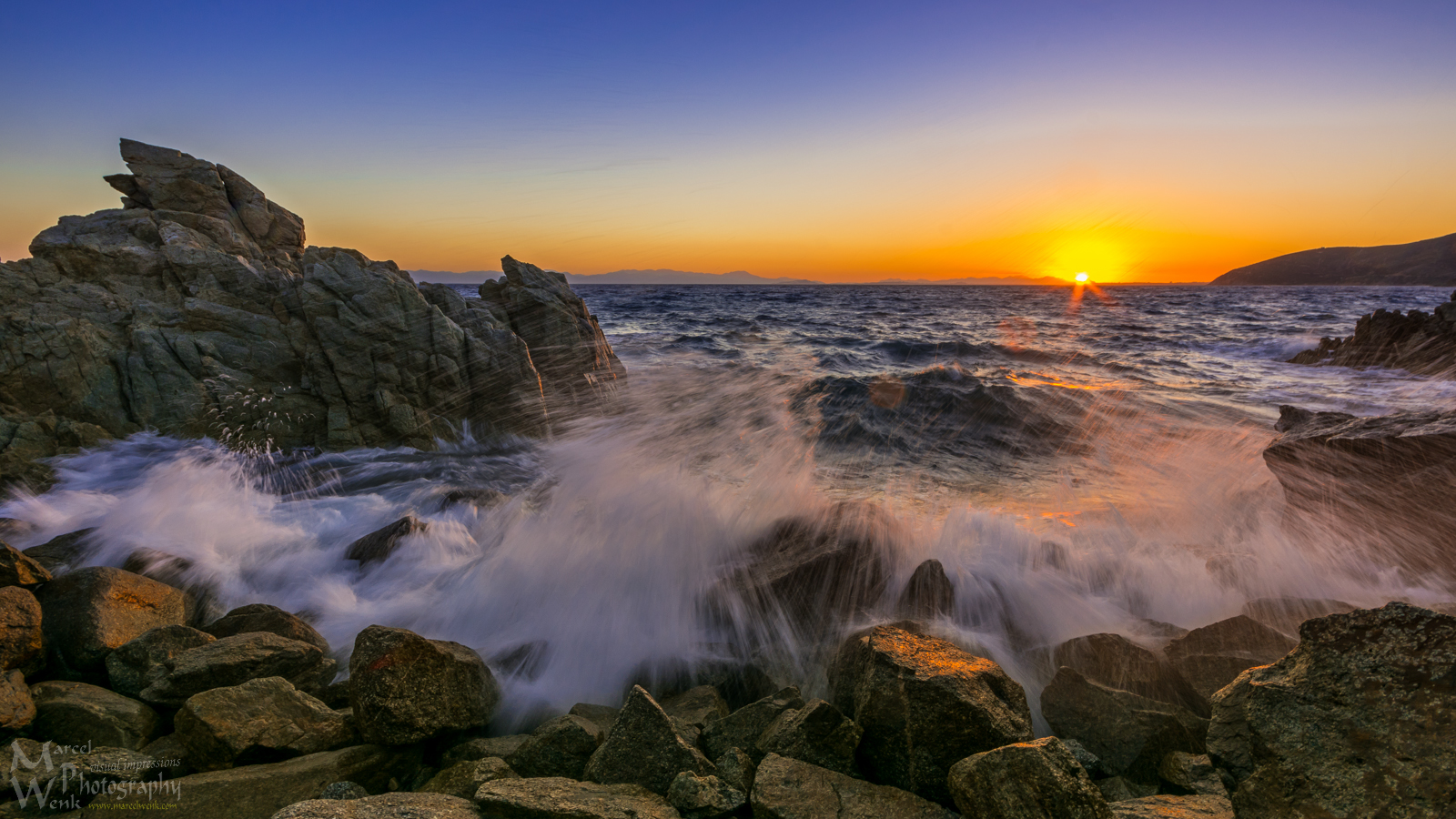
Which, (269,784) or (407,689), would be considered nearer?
(269,784)

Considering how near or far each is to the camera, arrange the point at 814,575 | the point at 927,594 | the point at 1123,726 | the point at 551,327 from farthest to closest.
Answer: the point at 551,327, the point at 814,575, the point at 927,594, the point at 1123,726

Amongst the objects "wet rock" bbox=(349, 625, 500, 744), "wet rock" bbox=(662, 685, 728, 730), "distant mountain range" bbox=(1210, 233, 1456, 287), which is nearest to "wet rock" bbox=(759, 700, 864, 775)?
"wet rock" bbox=(662, 685, 728, 730)

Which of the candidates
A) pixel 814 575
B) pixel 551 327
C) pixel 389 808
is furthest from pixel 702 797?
pixel 551 327

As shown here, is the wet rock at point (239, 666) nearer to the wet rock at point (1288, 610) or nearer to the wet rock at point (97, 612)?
the wet rock at point (97, 612)

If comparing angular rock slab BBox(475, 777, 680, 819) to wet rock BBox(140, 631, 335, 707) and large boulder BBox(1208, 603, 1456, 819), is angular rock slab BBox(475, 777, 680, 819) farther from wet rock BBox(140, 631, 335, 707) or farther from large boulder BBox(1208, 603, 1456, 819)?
large boulder BBox(1208, 603, 1456, 819)

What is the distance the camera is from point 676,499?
6930 mm

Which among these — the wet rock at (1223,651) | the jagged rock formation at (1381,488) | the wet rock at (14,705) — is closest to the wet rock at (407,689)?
the wet rock at (14,705)

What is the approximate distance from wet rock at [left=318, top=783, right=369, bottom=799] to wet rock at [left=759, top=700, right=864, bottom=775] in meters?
1.75

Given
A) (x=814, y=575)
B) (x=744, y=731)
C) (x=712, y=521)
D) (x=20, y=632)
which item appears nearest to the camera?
(x=744, y=731)

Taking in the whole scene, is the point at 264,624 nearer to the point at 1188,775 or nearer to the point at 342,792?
the point at 342,792

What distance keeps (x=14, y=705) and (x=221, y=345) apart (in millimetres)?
6657

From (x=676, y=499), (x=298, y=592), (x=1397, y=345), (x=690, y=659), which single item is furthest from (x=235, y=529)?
(x=1397, y=345)

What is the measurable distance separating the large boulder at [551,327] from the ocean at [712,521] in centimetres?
72

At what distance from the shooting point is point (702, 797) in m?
2.46
